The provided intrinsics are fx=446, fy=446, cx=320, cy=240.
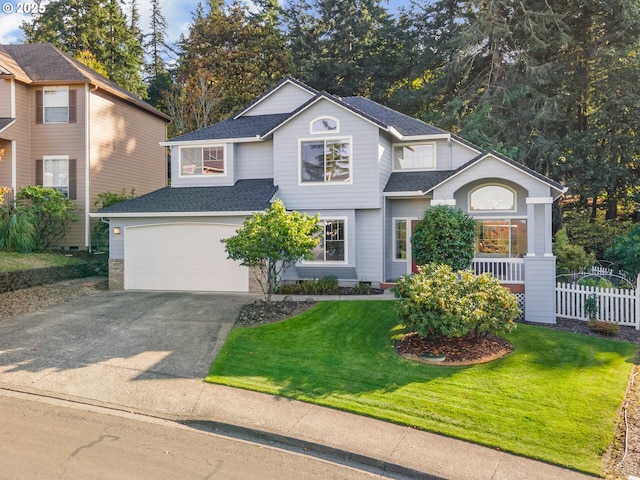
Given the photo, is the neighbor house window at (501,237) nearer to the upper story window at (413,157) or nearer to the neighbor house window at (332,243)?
the upper story window at (413,157)

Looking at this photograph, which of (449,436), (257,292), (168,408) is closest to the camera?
(449,436)

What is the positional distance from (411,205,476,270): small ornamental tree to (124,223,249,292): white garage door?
6.15m

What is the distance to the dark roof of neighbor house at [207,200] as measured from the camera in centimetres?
1519

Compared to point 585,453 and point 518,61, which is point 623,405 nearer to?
point 585,453

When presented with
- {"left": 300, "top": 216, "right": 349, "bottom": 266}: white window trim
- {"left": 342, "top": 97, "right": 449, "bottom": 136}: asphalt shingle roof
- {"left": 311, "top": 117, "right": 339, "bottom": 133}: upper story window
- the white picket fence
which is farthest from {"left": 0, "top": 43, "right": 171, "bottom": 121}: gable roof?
the white picket fence

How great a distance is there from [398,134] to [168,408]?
12.1 m

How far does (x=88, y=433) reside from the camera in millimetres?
5953

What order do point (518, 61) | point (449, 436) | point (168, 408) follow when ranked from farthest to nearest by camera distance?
point (518, 61)
point (168, 408)
point (449, 436)

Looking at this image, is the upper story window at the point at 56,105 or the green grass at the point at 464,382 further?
Answer: the upper story window at the point at 56,105

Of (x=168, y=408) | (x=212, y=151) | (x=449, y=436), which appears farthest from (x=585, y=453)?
(x=212, y=151)

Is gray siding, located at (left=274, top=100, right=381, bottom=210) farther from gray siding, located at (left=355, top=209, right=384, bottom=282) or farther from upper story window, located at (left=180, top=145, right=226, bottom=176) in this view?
upper story window, located at (left=180, top=145, right=226, bottom=176)

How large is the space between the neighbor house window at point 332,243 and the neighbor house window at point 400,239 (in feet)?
7.93

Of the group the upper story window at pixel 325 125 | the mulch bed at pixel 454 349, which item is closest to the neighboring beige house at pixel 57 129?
the upper story window at pixel 325 125

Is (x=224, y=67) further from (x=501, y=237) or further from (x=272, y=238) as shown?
(x=272, y=238)
